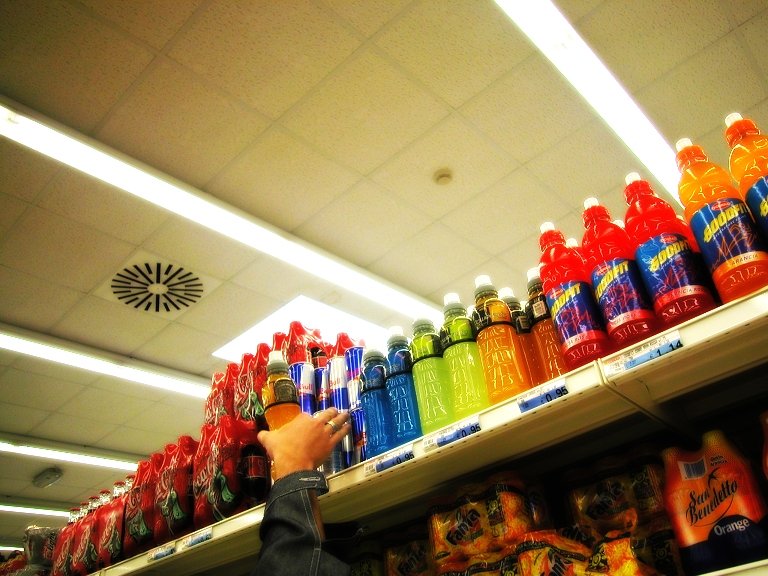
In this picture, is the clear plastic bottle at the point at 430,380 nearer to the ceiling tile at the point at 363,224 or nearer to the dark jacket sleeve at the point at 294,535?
the dark jacket sleeve at the point at 294,535

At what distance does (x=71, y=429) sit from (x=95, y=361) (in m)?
1.74

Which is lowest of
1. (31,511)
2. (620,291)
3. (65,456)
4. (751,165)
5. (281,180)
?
(620,291)

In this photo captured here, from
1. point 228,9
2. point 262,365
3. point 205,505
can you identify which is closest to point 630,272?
point 262,365

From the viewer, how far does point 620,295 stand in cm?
111

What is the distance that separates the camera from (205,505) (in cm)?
179

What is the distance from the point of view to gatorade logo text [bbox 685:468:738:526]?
96 centimetres

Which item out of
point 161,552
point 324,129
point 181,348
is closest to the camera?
point 161,552

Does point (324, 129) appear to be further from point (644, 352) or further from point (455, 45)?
point (644, 352)

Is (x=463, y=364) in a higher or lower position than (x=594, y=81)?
lower

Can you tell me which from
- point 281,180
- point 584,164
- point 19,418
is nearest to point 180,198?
point 281,180

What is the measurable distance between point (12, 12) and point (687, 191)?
9.26 ft

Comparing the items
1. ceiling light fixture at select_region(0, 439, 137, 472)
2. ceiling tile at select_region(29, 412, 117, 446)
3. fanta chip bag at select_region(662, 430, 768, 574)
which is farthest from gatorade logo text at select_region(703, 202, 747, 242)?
ceiling light fixture at select_region(0, 439, 137, 472)

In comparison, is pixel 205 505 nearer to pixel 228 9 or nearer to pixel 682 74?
pixel 228 9

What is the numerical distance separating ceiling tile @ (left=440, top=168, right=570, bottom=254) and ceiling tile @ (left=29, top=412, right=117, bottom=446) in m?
4.33
